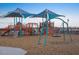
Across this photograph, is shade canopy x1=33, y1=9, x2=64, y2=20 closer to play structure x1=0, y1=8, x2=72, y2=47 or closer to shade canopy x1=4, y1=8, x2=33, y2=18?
play structure x1=0, y1=8, x2=72, y2=47

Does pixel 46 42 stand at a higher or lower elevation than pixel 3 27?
lower

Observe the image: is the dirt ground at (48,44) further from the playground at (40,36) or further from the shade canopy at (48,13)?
the shade canopy at (48,13)

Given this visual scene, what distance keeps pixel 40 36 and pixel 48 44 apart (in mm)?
217

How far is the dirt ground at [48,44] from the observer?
15.5ft

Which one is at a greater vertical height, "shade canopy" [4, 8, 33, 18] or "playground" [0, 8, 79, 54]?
"shade canopy" [4, 8, 33, 18]

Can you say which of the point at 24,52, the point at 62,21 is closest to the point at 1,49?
the point at 24,52

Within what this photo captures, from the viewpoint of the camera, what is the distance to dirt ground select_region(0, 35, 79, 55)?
4.71m

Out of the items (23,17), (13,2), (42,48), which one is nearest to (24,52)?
(42,48)

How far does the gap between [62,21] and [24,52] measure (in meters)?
0.93

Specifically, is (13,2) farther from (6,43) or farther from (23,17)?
(6,43)

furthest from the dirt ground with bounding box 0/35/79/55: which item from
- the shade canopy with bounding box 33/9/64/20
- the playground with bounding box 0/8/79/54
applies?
the shade canopy with bounding box 33/9/64/20

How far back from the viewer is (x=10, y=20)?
4.75 m

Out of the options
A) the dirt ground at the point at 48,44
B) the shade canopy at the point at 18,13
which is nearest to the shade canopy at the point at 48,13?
the shade canopy at the point at 18,13

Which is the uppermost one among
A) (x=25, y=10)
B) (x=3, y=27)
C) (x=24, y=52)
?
(x=25, y=10)
